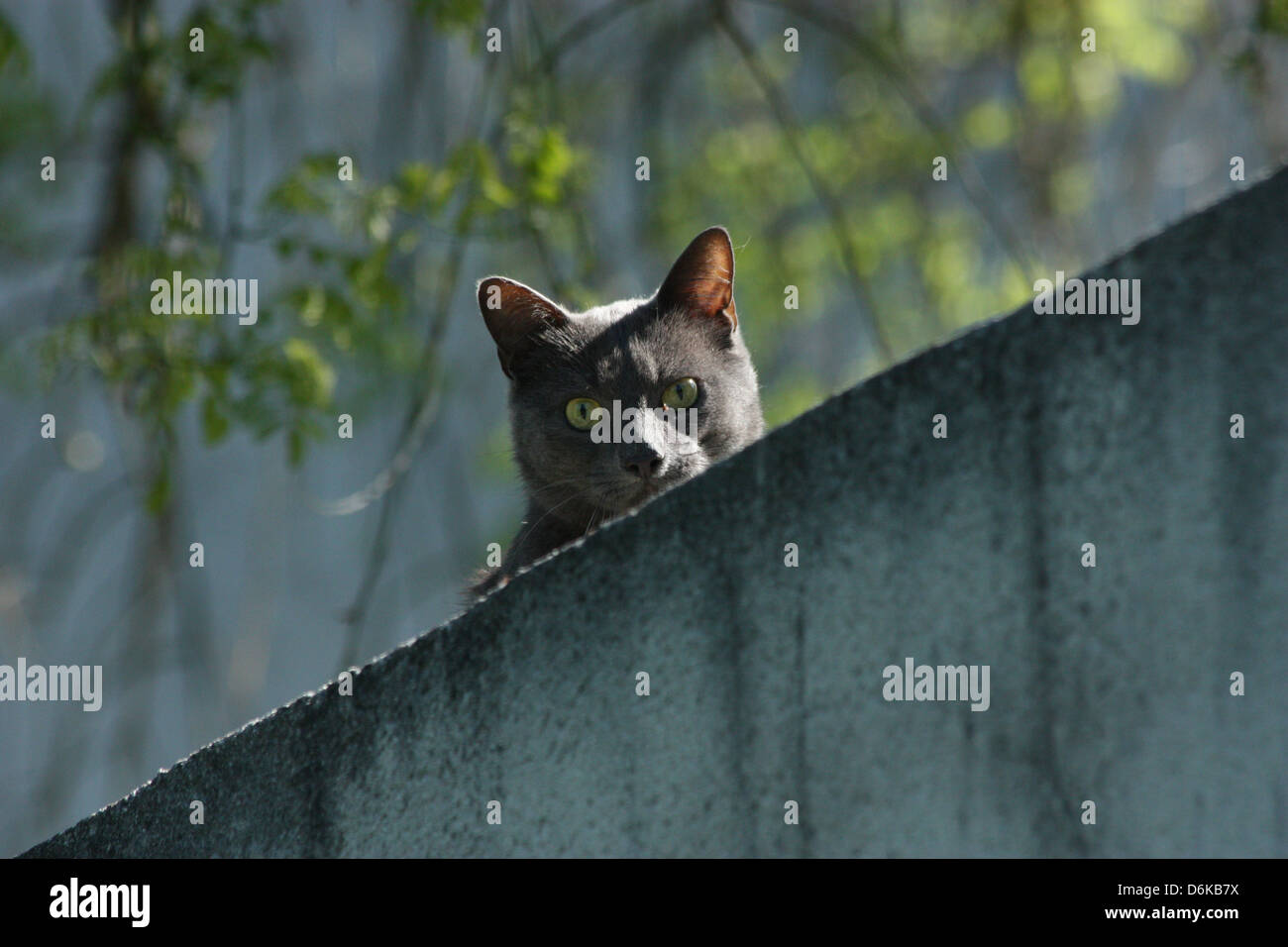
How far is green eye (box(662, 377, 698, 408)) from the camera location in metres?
2.82

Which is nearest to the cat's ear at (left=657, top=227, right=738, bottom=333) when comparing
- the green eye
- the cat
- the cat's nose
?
the cat

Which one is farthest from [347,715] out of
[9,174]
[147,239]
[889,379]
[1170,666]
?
[9,174]

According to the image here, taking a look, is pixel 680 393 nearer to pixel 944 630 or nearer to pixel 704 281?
pixel 704 281

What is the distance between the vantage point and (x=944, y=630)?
1.62m

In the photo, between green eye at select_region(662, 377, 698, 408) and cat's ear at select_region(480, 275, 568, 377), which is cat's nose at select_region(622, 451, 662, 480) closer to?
green eye at select_region(662, 377, 698, 408)

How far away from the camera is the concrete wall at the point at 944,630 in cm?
155

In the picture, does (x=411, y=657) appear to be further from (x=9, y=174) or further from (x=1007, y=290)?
(x=9, y=174)

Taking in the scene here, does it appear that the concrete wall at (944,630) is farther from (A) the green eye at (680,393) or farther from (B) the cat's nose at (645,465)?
(A) the green eye at (680,393)

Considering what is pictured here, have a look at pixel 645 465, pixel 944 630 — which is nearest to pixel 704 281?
pixel 645 465

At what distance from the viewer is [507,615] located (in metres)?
1.78

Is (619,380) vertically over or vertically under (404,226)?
under

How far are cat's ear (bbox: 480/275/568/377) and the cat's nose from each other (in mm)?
519

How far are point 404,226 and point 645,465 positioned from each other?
2164 mm

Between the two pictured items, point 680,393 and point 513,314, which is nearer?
point 680,393
